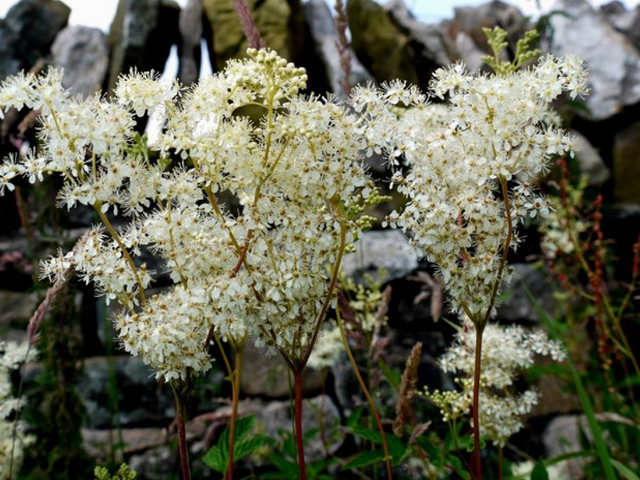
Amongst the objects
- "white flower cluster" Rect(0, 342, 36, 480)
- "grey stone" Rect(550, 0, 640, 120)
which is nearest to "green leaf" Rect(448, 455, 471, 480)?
"white flower cluster" Rect(0, 342, 36, 480)

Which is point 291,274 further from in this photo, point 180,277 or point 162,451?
point 162,451

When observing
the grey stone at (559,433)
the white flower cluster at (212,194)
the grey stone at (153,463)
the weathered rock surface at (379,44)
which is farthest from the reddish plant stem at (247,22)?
the weathered rock surface at (379,44)

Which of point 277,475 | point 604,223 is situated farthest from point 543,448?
point 277,475

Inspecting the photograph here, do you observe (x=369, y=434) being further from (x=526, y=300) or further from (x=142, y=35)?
(x=142, y=35)

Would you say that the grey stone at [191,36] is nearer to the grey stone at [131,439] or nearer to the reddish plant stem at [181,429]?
the grey stone at [131,439]

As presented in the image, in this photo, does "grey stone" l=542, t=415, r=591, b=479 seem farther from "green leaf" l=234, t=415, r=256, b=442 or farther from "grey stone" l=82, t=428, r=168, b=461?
"green leaf" l=234, t=415, r=256, b=442
